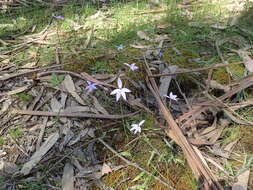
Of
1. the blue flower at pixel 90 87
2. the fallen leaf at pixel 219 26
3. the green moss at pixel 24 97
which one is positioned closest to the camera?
the blue flower at pixel 90 87

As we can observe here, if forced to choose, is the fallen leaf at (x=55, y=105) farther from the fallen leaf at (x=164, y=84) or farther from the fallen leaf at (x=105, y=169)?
the fallen leaf at (x=164, y=84)

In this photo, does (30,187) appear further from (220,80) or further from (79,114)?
(220,80)

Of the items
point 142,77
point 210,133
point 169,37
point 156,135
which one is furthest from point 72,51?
point 210,133

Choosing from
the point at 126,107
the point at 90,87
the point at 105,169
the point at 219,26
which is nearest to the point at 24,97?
the point at 90,87

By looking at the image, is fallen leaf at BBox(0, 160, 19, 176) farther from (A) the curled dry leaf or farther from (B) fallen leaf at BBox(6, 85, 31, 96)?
(A) the curled dry leaf

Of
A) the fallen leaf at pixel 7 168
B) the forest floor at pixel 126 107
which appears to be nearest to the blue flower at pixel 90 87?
the forest floor at pixel 126 107

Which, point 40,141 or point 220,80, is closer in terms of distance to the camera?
point 40,141
